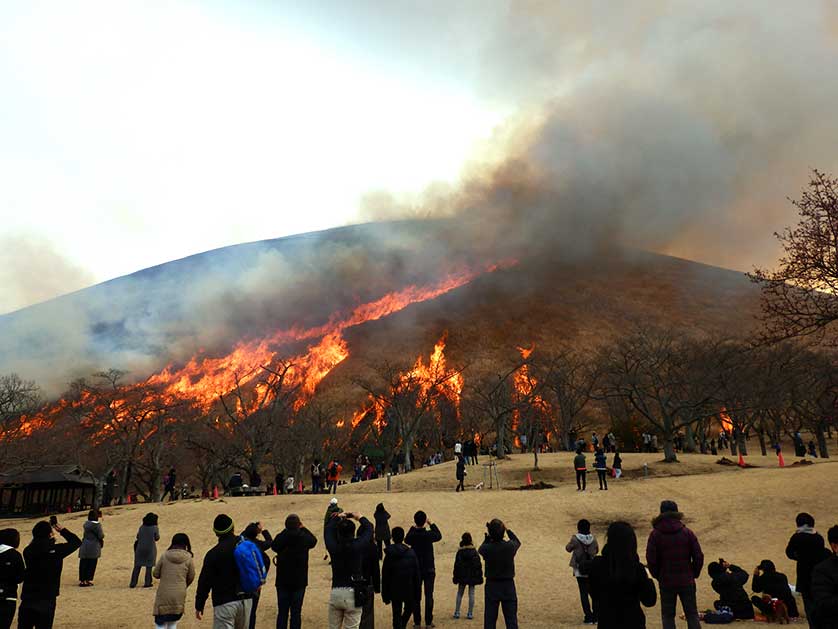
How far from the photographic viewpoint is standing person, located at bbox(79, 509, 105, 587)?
1319 centimetres

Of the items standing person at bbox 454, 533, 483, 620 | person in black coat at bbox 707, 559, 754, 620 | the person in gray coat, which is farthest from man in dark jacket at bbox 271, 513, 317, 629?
person in black coat at bbox 707, 559, 754, 620

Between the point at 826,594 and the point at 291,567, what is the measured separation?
232 inches

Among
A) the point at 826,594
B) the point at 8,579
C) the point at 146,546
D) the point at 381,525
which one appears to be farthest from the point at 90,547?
the point at 826,594

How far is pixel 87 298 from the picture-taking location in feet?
335

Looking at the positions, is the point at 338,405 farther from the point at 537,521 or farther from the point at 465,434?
the point at 537,521

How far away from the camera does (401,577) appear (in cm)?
853

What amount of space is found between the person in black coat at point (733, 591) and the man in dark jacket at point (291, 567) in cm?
714

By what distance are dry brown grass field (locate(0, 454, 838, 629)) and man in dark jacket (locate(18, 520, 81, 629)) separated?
374 cm

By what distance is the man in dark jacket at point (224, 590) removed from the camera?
6.45 m

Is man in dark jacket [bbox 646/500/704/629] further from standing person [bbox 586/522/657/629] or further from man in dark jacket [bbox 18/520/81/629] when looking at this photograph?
man in dark jacket [bbox 18/520/81/629]

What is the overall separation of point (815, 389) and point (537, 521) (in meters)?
41.5

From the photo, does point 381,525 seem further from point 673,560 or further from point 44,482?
point 44,482

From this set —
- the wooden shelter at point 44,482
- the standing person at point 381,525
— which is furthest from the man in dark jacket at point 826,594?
the wooden shelter at point 44,482

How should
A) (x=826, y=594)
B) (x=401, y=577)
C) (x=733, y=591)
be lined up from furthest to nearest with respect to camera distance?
(x=733, y=591)
(x=401, y=577)
(x=826, y=594)
